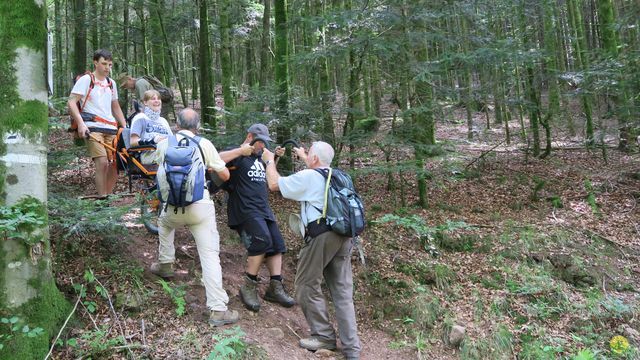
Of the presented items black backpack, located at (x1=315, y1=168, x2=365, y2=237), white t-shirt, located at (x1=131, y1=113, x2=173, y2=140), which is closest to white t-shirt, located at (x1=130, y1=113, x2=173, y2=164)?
white t-shirt, located at (x1=131, y1=113, x2=173, y2=140)

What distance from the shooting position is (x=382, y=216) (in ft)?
27.9

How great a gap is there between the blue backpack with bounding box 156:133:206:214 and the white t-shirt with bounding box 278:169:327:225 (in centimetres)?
83

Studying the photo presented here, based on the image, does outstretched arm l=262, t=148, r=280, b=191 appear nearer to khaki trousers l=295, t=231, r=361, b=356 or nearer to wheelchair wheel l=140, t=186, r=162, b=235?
khaki trousers l=295, t=231, r=361, b=356

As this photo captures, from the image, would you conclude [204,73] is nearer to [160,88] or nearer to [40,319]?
[160,88]

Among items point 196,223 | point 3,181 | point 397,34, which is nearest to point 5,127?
point 3,181

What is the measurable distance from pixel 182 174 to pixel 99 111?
7.00 feet

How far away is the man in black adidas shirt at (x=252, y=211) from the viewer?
4984 millimetres

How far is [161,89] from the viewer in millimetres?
9719

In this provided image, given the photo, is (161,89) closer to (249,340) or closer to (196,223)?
(196,223)

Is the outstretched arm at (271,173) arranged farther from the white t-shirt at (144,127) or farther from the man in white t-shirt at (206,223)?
the white t-shirt at (144,127)

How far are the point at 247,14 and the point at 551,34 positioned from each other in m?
9.85

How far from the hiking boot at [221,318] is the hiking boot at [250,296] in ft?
1.31

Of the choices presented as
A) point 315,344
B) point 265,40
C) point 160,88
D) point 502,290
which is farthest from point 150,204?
point 265,40

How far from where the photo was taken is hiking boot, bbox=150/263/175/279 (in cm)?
505
